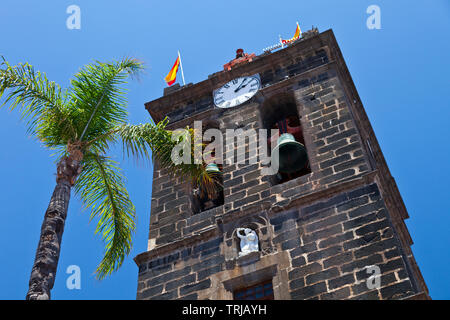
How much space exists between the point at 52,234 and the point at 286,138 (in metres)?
8.05

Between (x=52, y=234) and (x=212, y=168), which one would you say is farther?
(x=212, y=168)

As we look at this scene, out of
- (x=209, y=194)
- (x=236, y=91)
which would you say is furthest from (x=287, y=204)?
(x=236, y=91)

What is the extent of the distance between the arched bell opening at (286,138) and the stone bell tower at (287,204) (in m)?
0.04

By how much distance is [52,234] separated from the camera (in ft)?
42.7

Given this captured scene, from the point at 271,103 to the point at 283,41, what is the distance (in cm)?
→ 369

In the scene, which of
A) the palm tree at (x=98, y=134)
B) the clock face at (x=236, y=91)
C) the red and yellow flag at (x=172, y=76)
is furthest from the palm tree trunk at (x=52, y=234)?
the red and yellow flag at (x=172, y=76)

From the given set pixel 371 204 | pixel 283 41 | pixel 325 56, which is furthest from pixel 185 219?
pixel 283 41

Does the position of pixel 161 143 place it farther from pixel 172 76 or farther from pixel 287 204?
pixel 172 76

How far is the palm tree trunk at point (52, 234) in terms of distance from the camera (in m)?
12.2

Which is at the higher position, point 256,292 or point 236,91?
point 236,91

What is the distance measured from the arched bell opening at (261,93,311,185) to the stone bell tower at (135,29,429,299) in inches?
1.4

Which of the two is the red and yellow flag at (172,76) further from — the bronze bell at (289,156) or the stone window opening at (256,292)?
the stone window opening at (256,292)

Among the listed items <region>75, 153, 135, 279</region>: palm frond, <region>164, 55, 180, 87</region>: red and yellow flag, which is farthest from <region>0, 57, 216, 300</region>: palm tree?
<region>164, 55, 180, 87</region>: red and yellow flag

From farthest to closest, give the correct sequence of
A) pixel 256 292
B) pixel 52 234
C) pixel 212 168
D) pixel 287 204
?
pixel 212 168
pixel 287 204
pixel 256 292
pixel 52 234
